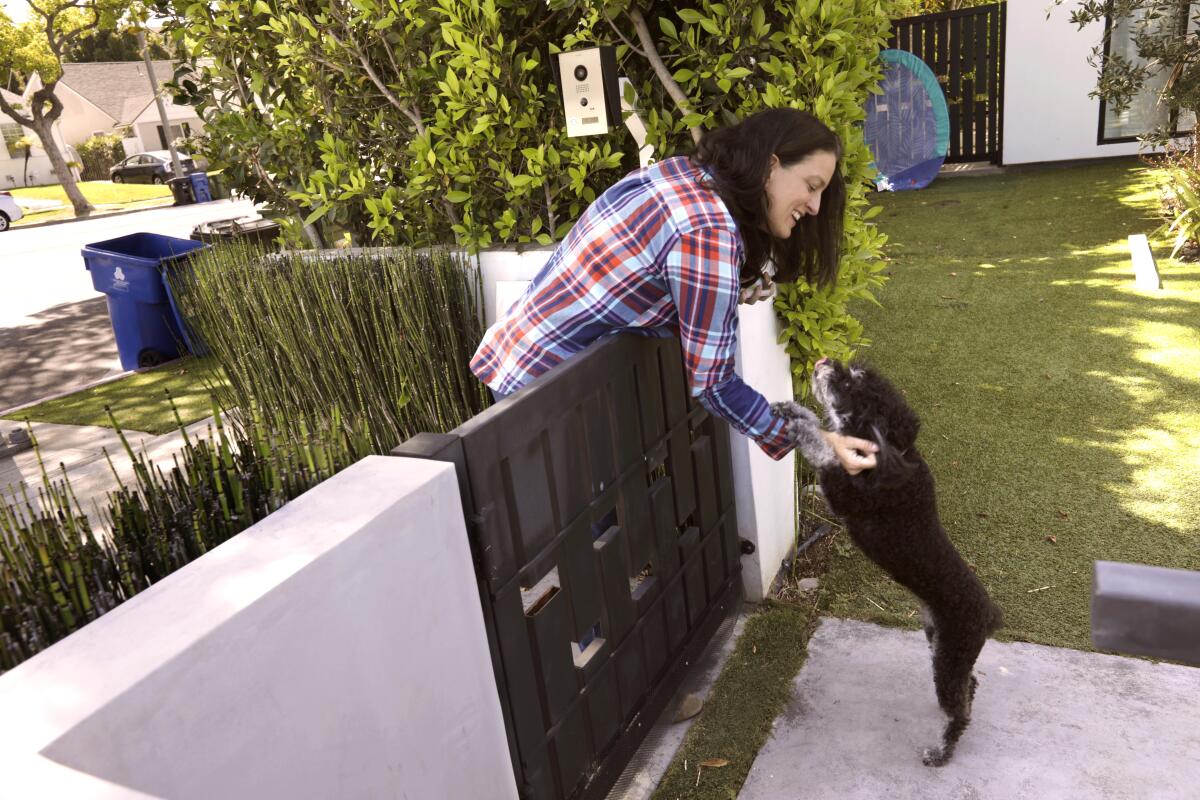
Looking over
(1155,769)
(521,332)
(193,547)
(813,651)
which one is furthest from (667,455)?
(1155,769)

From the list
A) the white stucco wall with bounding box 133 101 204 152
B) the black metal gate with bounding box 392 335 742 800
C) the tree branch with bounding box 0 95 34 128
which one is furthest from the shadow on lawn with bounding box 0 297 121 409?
the white stucco wall with bounding box 133 101 204 152

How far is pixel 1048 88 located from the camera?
10.9 meters

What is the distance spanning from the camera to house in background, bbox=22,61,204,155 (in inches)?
1879

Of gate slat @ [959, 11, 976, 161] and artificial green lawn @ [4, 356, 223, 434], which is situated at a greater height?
gate slat @ [959, 11, 976, 161]

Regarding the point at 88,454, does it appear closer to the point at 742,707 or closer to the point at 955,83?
the point at 742,707

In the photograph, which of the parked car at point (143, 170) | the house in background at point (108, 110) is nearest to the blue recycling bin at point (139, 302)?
the parked car at point (143, 170)

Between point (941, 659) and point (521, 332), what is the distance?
1.43 meters

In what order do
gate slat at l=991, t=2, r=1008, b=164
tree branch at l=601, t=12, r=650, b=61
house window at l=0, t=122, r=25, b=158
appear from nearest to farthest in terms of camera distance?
tree branch at l=601, t=12, r=650, b=61
gate slat at l=991, t=2, r=1008, b=164
house window at l=0, t=122, r=25, b=158

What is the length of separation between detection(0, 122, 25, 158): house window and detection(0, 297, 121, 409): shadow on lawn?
138ft

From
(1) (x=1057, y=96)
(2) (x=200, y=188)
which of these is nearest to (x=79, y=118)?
(2) (x=200, y=188)

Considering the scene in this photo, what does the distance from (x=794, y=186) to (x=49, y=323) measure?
9944mm

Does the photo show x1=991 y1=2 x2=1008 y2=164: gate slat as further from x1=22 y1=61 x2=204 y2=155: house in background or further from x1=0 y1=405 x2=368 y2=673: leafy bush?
x1=22 y1=61 x2=204 y2=155: house in background

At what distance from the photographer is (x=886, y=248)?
802 cm

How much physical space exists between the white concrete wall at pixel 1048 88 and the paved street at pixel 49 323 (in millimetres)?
10872
